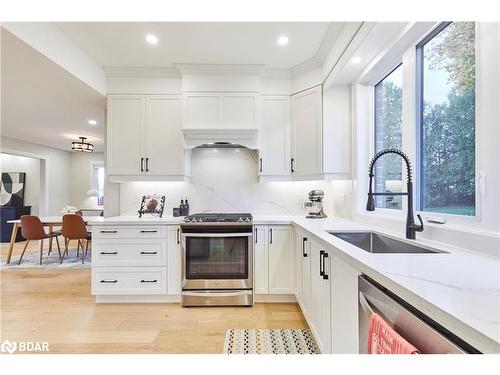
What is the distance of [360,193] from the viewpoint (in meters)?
2.60

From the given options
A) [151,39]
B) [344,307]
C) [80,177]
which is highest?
[151,39]

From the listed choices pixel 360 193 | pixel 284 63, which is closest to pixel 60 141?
pixel 284 63

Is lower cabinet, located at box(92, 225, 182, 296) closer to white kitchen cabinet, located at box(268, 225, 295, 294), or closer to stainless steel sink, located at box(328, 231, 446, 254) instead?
white kitchen cabinet, located at box(268, 225, 295, 294)

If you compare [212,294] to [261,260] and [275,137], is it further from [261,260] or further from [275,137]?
[275,137]

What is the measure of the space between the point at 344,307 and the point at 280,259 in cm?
140

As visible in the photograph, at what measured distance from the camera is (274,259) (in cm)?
268

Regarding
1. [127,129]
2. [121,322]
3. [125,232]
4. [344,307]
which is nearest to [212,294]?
[121,322]

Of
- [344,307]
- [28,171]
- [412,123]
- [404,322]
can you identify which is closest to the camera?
[404,322]

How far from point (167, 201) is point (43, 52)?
189 centimetres

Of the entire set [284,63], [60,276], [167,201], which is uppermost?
[284,63]

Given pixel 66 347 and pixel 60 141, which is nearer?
pixel 66 347
